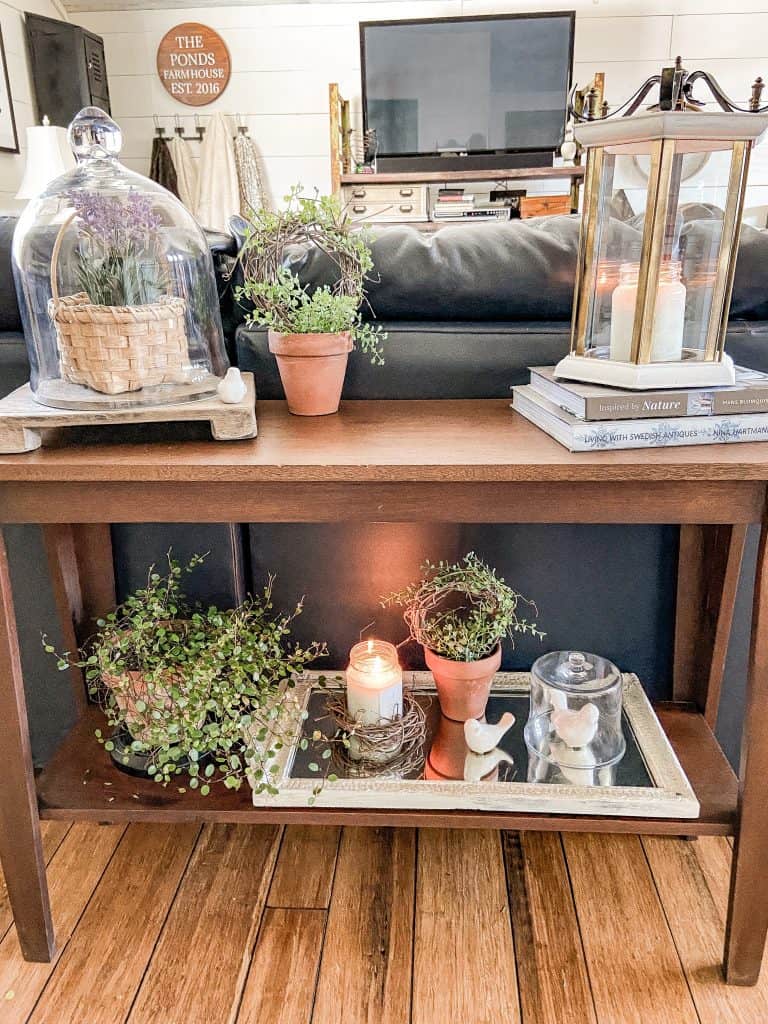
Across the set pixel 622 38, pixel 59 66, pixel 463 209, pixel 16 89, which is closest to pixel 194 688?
pixel 463 209

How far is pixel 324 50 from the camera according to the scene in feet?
14.2

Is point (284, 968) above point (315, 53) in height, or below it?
below

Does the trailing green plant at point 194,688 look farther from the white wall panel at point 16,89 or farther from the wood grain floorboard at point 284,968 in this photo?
the white wall panel at point 16,89

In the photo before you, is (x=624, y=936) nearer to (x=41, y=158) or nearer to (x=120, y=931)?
(x=120, y=931)

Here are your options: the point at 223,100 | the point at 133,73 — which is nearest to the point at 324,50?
the point at 223,100

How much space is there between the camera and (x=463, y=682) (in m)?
1.20

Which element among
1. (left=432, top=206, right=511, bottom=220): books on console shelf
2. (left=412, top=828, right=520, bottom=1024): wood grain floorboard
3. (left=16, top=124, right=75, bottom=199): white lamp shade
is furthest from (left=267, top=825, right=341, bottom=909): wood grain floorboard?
(left=432, top=206, right=511, bottom=220): books on console shelf

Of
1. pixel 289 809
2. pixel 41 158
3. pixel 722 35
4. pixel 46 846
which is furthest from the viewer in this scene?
pixel 722 35

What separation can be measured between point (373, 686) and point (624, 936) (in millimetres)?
492

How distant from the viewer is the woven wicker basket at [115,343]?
0.92 meters

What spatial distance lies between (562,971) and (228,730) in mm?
552

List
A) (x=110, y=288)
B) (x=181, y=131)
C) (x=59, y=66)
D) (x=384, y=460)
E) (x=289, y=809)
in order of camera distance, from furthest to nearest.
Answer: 1. (x=181, y=131)
2. (x=59, y=66)
3. (x=289, y=809)
4. (x=110, y=288)
5. (x=384, y=460)

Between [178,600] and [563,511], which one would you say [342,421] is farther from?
[178,600]

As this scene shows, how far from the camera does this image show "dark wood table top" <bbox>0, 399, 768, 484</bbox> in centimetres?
83
